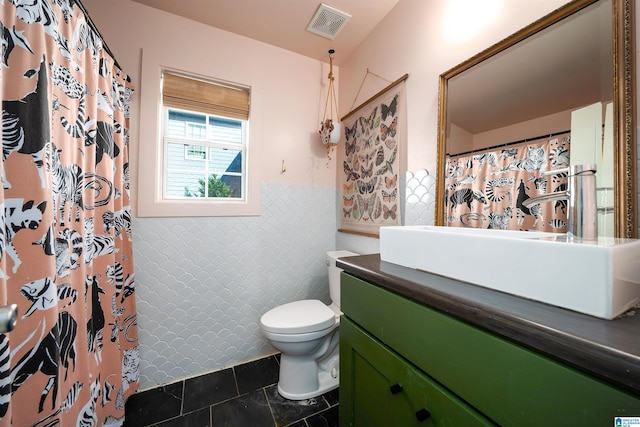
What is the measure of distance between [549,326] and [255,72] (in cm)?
208

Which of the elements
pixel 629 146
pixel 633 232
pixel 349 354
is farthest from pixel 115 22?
pixel 633 232

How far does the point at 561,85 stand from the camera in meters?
0.81

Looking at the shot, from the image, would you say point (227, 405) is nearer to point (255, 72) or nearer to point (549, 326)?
point (549, 326)

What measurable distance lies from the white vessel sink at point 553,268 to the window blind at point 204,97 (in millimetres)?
1680

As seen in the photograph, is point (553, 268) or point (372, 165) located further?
point (372, 165)

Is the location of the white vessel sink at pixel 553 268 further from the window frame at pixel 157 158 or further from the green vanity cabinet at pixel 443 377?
the window frame at pixel 157 158

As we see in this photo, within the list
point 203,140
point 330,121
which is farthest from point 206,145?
point 330,121

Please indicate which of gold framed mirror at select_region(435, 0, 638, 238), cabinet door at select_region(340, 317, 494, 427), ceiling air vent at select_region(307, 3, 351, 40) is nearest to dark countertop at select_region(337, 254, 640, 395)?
cabinet door at select_region(340, 317, 494, 427)

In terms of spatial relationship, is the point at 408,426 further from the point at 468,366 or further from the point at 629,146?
the point at 629,146

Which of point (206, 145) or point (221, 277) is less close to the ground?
point (206, 145)

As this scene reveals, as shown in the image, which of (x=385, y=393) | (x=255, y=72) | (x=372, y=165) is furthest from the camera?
(x=255, y=72)

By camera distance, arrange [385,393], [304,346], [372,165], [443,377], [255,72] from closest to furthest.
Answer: [443,377] < [385,393] < [304,346] < [372,165] < [255,72]

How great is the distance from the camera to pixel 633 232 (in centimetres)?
69

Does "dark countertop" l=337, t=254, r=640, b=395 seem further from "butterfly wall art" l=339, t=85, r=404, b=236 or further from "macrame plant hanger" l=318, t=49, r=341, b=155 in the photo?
"macrame plant hanger" l=318, t=49, r=341, b=155
